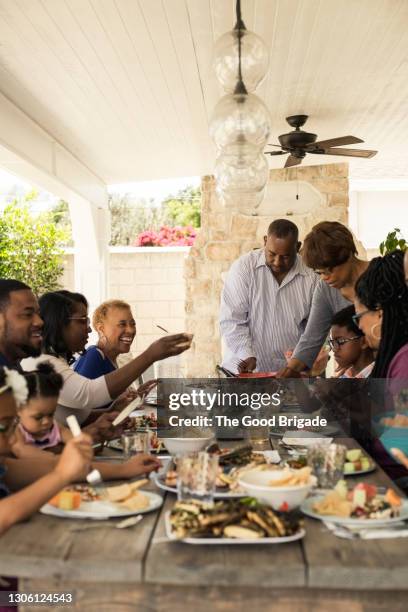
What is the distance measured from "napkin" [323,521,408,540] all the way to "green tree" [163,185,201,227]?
15.0m

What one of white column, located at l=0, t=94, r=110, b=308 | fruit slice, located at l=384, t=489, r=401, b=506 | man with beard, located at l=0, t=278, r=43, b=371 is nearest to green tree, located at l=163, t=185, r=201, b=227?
white column, located at l=0, t=94, r=110, b=308

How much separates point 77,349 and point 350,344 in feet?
3.84

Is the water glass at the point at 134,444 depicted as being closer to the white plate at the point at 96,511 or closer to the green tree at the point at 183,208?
the white plate at the point at 96,511

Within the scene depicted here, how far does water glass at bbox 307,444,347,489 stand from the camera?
184cm

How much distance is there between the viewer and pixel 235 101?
267 centimetres

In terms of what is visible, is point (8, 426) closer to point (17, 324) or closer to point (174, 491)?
point (174, 491)

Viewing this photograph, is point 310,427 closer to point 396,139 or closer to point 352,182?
point 396,139

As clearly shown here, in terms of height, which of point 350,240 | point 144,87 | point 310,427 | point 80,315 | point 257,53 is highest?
point 144,87

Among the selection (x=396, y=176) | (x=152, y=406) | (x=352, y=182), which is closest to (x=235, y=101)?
(x=152, y=406)

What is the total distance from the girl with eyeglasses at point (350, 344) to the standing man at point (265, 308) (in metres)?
0.87

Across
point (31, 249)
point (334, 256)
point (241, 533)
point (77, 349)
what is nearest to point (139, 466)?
point (241, 533)

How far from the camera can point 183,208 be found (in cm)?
1669

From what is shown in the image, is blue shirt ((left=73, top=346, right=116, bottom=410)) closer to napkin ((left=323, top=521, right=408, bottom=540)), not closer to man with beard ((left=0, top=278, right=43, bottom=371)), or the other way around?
man with beard ((left=0, top=278, right=43, bottom=371))

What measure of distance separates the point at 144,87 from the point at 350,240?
1776 mm
